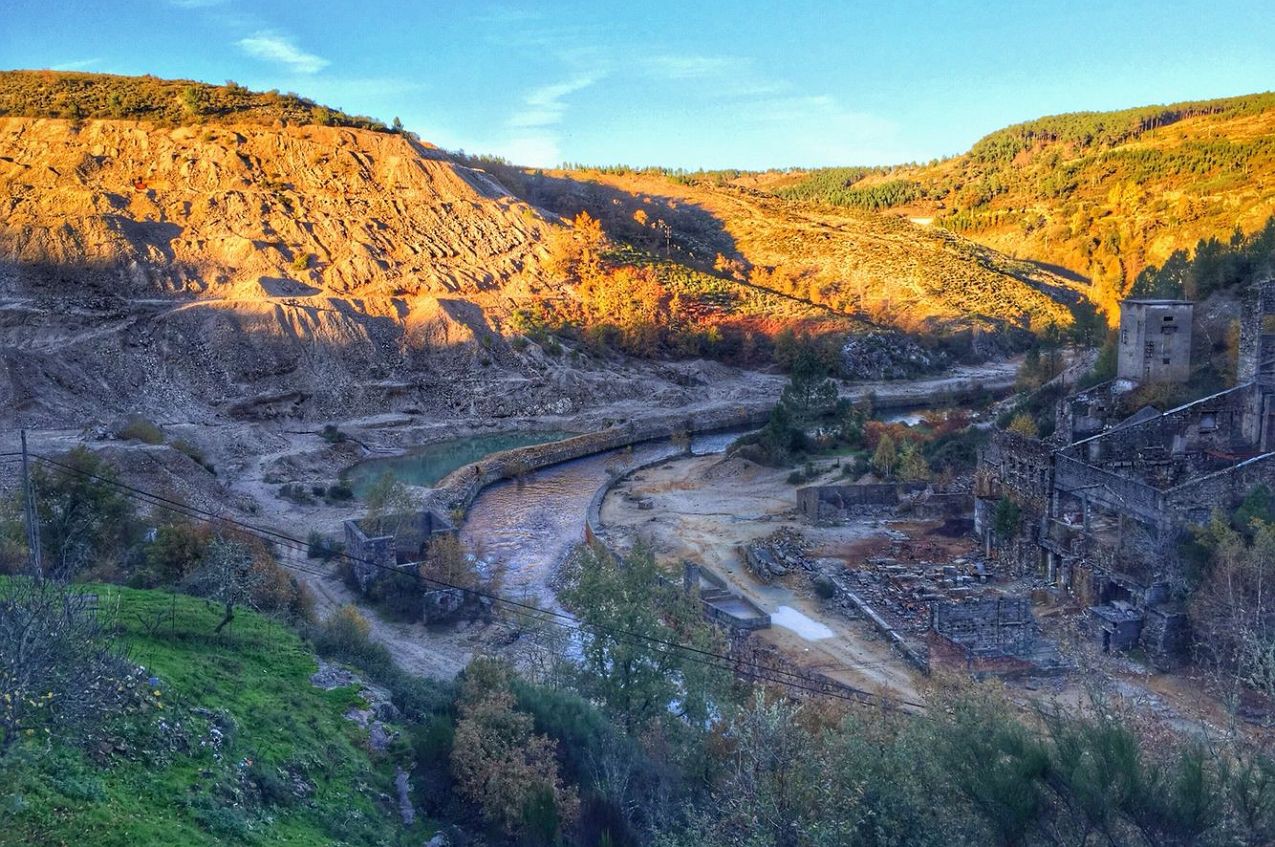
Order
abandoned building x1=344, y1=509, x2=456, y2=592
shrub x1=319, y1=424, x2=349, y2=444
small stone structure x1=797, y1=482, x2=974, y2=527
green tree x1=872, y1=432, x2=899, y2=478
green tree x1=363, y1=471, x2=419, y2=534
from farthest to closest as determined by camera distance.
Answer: shrub x1=319, y1=424, x2=349, y2=444
green tree x1=872, y1=432, x2=899, y2=478
small stone structure x1=797, y1=482, x2=974, y2=527
green tree x1=363, y1=471, x2=419, y2=534
abandoned building x1=344, y1=509, x2=456, y2=592

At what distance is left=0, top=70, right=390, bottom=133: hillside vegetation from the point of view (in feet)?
176

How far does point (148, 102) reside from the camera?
182 feet

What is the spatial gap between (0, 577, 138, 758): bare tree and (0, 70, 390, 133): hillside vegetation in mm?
53652

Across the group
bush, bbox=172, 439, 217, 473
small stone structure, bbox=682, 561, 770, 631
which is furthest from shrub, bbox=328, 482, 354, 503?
small stone structure, bbox=682, 561, 770, 631

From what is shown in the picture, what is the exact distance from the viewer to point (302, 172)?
177ft

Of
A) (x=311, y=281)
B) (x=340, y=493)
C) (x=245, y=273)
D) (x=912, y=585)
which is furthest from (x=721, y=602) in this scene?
(x=245, y=273)

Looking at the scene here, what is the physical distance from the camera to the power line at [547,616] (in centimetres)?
1320

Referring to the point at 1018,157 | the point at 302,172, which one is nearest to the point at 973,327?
the point at 302,172

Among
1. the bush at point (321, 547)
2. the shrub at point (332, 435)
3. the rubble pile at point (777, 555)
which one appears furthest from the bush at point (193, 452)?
the rubble pile at point (777, 555)

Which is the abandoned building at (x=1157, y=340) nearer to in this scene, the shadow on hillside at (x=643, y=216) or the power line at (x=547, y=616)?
the power line at (x=547, y=616)

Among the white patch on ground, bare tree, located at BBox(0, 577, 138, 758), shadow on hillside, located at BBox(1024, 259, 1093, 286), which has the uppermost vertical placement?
shadow on hillside, located at BBox(1024, 259, 1093, 286)

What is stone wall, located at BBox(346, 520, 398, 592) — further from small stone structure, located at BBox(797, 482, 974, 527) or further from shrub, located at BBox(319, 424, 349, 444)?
shrub, located at BBox(319, 424, 349, 444)

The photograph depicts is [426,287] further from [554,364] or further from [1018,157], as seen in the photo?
[1018,157]

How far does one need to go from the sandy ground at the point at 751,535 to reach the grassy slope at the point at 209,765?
8464 millimetres
